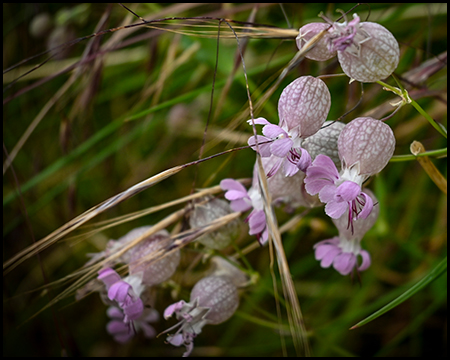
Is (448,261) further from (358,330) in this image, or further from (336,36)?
(358,330)

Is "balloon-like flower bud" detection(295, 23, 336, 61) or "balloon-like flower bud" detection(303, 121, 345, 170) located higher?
"balloon-like flower bud" detection(295, 23, 336, 61)

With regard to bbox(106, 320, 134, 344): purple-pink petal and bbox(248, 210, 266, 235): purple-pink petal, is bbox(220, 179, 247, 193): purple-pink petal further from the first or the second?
bbox(106, 320, 134, 344): purple-pink petal

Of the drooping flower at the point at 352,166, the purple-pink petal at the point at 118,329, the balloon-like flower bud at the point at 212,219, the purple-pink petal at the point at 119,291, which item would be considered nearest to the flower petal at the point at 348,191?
the drooping flower at the point at 352,166

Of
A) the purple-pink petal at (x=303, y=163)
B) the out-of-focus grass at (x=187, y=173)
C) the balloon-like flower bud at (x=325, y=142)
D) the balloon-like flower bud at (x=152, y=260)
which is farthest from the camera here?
the out-of-focus grass at (x=187, y=173)

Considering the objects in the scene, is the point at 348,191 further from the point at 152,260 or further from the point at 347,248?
the point at 152,260

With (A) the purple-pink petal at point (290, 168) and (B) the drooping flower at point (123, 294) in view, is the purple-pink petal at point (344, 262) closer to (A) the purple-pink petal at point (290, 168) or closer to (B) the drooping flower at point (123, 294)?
(A) the purple-pink petal at point (290, 168)

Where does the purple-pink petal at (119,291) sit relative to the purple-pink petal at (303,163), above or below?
below

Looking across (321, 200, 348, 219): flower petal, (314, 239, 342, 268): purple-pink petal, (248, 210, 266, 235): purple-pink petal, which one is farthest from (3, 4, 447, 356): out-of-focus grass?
(321, 200, 348, 219): flower petal
